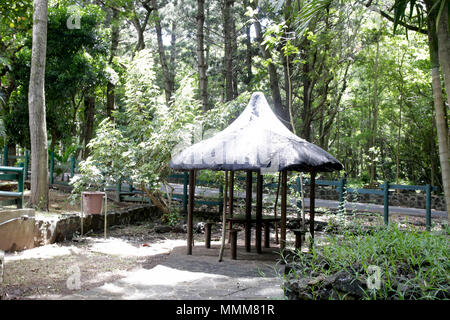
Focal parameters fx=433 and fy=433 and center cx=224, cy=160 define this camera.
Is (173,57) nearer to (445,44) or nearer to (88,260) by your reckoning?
(88,260)

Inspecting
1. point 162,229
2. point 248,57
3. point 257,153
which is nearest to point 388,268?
point 257,153

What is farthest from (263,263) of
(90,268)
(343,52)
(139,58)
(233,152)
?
(343,52)

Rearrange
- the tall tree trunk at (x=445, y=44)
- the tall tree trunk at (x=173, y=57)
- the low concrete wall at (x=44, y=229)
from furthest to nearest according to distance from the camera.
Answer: the tall tree trunk at (x=173, y=57), the low concrete wall at (x=44, y=229), the tall tree trunk at (x=445, y=44)

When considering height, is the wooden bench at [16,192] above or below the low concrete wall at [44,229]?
above

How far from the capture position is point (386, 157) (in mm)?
26812

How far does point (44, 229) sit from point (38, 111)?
3.16 meters

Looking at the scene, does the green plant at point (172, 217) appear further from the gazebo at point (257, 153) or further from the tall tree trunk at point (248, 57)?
the tall tree trunk at point (248, 57)

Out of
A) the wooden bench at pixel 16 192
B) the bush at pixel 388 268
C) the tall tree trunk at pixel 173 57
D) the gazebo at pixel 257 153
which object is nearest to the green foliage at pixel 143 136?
the wooden bench at pixel 16 192

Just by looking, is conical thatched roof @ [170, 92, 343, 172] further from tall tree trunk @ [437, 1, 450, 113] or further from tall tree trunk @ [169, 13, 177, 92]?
tall tree trunk @ [169, 13, 177, 92]

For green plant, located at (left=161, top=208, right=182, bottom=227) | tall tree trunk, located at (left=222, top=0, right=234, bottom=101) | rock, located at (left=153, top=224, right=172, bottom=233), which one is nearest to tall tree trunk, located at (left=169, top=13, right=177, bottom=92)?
tall tree trunk, located at (left=222, top=0, right=234, bottom=101)

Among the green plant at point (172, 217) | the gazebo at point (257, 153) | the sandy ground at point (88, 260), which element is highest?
the gazebo at point (257, 153)

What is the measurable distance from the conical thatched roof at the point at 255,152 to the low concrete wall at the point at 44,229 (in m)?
2.68

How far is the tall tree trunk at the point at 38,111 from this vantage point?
976cm
